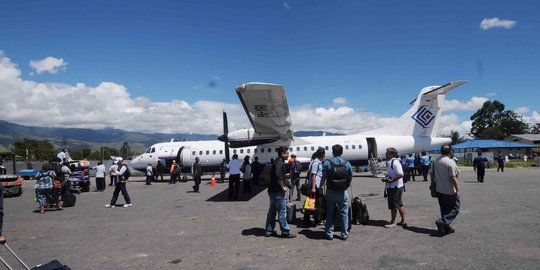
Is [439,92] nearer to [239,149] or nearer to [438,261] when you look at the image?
[239,149]

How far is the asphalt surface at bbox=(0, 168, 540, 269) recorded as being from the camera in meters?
5.05

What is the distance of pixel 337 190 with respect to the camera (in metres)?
6.30

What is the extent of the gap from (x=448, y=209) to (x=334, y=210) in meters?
2.21

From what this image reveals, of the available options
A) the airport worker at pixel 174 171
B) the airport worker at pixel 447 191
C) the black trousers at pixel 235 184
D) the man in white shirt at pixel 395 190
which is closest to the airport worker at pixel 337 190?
the man in white shirt at pixel 395 190

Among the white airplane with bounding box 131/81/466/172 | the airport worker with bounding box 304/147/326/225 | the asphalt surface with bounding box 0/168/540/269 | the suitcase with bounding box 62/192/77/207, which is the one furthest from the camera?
the white airplane with bounding box 131/81/466/172

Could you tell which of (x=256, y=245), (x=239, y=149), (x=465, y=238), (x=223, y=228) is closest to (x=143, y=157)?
(x=239, y=149)

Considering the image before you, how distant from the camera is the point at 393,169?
732cm

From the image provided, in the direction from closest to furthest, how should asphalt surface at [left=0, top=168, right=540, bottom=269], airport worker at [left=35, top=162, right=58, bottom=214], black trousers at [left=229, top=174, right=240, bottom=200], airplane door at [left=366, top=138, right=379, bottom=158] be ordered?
asphalt surface at [left=0, top=168, right=540, bottom=269] → airport worker at [left=35, top=162, right=58, bottom=214] → black trousers at [left=229, top=174, right=240, bottom=200] → airplane door at [left=366, top=138, right=379, bottom=158]

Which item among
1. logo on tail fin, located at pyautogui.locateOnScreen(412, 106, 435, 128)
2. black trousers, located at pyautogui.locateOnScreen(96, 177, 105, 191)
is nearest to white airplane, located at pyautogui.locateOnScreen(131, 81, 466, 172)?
logo on tail fin, located at pyautogui.locateOnScreen(412, 106, 435, 128)

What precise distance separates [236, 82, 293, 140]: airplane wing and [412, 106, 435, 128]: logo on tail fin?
831 centimetres

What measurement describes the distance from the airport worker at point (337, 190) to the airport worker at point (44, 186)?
9.05 meters

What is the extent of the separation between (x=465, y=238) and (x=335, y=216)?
234cm

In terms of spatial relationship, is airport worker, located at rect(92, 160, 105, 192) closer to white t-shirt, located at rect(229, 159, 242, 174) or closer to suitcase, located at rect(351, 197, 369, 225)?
white t-shirt, located at rect(229, 159, 242, 174)

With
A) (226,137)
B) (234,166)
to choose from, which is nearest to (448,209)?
(234,166)
